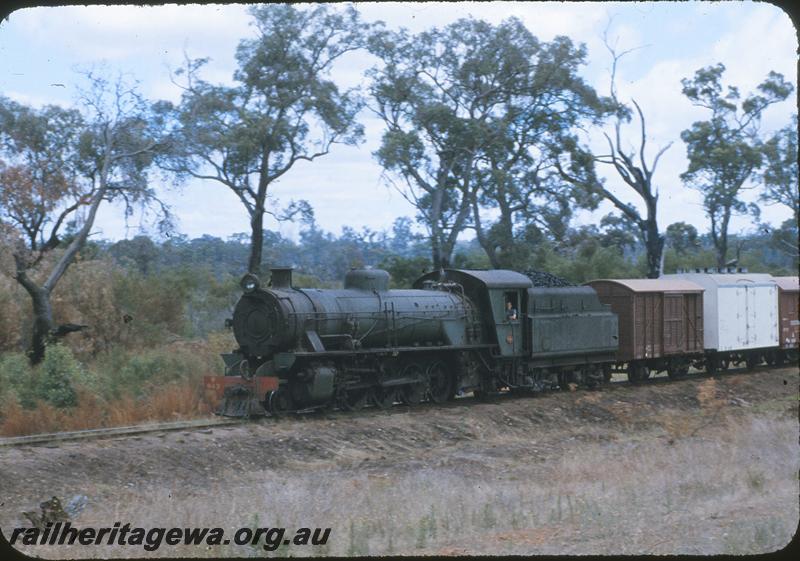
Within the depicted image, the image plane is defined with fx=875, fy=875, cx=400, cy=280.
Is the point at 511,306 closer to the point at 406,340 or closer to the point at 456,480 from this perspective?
the point at 406,340

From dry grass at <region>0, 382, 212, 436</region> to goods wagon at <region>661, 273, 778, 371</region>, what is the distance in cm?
1714

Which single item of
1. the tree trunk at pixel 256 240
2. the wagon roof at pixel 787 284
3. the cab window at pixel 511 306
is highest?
the tree trunk at pixel 256 240

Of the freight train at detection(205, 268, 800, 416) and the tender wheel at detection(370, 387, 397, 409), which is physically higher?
the freight train at detection(205, 268, 800, 416)

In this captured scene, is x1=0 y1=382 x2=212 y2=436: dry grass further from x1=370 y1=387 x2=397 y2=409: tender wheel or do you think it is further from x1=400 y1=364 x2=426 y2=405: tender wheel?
x1=400 y1=364 x2=426 y2=405: tender wheel

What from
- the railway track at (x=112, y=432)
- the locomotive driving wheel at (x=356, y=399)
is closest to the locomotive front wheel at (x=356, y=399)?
the locomotive driving wheel at (x=356, y=399)

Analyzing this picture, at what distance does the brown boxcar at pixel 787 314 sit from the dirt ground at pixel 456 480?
35.8ft

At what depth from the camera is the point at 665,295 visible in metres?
27.3

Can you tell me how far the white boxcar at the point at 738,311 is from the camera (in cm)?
2883

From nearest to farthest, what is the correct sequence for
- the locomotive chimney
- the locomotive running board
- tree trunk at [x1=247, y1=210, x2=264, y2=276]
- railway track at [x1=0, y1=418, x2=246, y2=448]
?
1. railway track at [x1=0, y1=418, x2=246, y2=448]
2. the locomotive running board
3. the locomotive chimney
4. tree trunk at [x1=247, y1=210, x2=264, y2=276]

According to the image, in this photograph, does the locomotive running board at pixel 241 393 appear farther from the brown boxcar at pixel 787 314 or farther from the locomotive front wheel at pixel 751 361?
the brown boxcar at pixel 787 314

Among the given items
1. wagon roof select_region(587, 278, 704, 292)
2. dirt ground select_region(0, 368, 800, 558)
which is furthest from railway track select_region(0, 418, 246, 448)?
wagon roof select_region(587, 278, 704, 292)

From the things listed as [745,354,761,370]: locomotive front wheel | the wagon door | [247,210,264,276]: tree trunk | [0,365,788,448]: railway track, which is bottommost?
[745,354,761,370]: locomotive front wheel

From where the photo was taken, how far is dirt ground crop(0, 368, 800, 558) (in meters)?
9.13

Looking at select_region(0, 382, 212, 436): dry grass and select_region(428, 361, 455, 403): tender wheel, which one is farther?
select_region(428, 361, 455, 403): tender wheel
